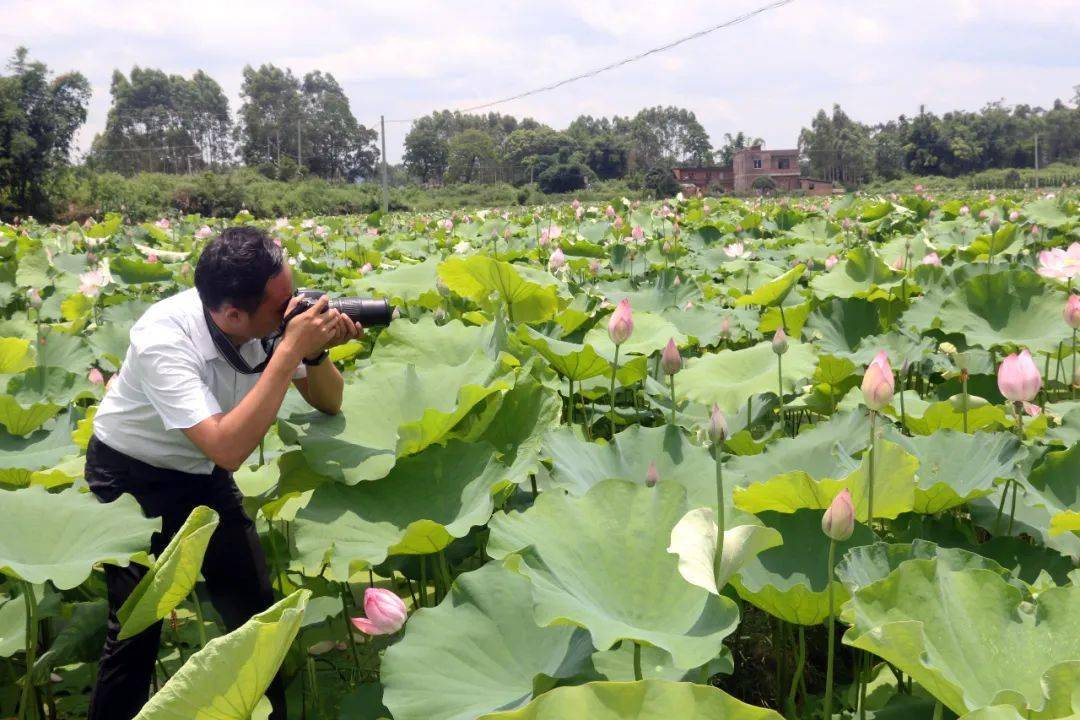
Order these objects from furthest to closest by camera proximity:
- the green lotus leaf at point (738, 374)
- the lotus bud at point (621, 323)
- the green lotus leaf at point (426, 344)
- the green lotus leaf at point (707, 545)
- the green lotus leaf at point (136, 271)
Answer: the green lotus leaf at point (136, 271)
the green lotus leaf at point (426, 344)
the green lotus leaf at point (738, 374)
the lotus bud at point (621, 323)
the green lotus leaf at point (707, 545)

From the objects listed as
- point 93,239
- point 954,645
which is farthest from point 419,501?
point 93,239

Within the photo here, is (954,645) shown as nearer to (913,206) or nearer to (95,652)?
(95,652)

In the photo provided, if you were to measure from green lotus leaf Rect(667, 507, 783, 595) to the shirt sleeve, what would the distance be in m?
0.86

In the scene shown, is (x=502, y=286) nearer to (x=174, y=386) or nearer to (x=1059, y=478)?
(x=174, y=386)

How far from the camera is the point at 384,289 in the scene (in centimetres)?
316

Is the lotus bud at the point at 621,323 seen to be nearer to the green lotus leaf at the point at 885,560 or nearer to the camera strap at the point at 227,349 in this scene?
the camera strap at the point at 227,349

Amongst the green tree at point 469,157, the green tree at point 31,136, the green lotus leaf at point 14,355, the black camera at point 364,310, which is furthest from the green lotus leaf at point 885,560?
the green tree at point 469,157

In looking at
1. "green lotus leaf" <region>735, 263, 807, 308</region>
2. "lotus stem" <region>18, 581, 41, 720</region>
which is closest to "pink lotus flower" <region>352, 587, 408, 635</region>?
"lotus stem" <region>18, 581, 41, 720</region>

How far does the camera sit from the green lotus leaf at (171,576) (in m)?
0.98

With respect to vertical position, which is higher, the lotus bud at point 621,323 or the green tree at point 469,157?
the green tree at point 469,157

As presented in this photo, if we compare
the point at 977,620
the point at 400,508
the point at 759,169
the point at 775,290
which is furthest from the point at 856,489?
the point at 759,169

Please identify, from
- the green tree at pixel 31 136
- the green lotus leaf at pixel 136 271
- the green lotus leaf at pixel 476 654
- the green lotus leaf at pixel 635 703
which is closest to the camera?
the green lotus leaf at pixel 635 703

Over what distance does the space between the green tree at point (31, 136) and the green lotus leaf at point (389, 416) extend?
20384 mm

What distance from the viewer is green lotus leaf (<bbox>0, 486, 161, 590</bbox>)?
121 centimetres
